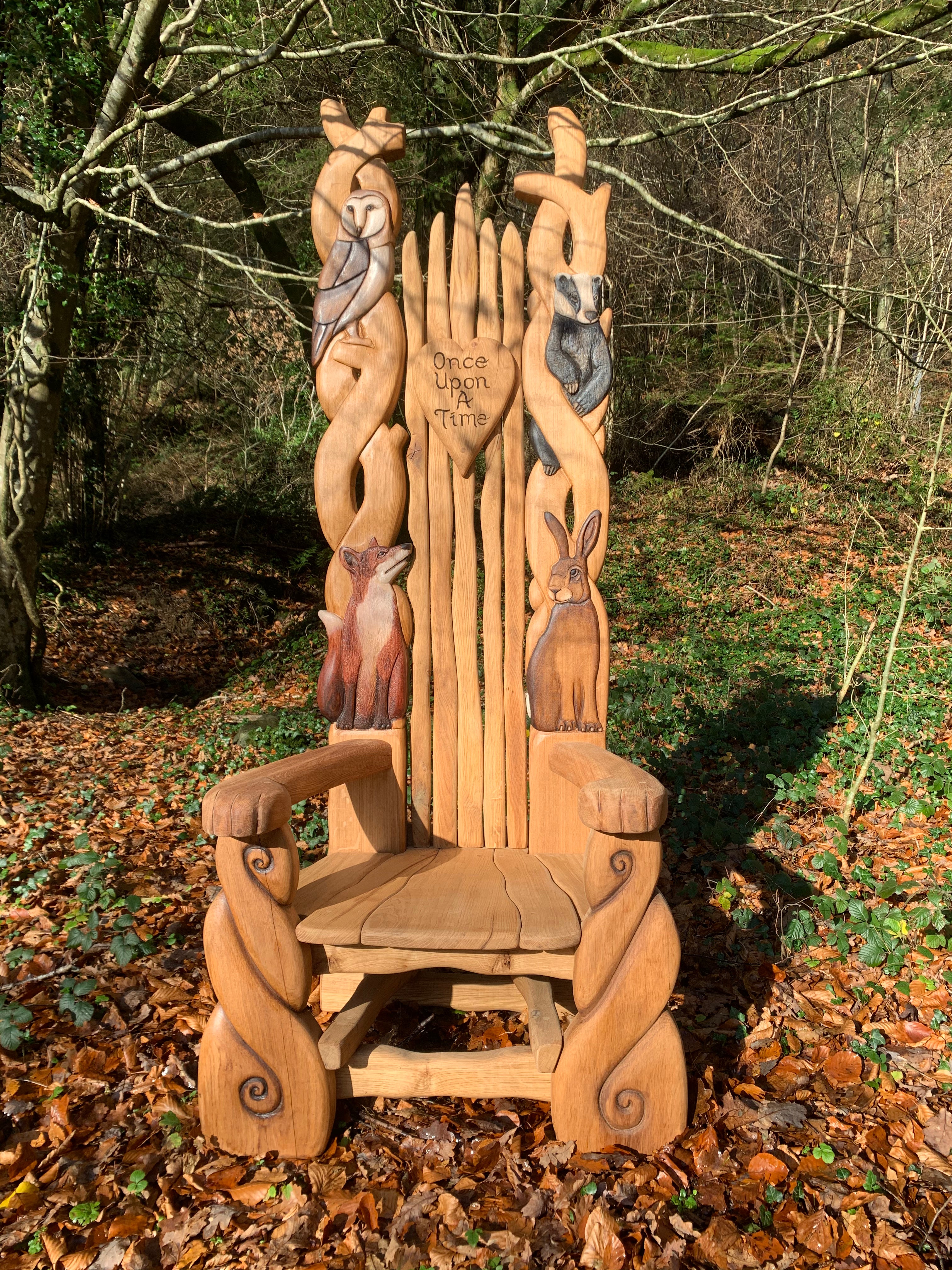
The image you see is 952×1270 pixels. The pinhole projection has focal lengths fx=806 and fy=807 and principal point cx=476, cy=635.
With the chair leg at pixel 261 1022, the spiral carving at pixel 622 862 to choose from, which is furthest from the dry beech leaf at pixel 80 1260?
the spiral carving at pixel 622 862

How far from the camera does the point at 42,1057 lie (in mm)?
2029

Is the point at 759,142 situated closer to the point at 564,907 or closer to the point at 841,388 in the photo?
the point at 841,388

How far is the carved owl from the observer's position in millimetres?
2166

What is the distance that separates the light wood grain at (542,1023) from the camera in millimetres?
1672

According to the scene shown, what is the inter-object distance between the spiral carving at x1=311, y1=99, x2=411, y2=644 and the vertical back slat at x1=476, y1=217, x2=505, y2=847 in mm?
241

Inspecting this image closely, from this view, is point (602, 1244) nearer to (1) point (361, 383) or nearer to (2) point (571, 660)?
(2) point (571, 660)

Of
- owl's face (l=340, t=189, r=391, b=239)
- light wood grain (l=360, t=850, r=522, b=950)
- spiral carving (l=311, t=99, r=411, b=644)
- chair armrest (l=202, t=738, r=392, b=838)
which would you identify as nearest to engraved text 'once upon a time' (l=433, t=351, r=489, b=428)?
spiral carving (l=311, t=99, r=411, b=644)

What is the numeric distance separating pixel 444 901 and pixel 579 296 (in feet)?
5.17

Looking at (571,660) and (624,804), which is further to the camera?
(571,660)

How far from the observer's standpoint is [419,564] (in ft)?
7.44

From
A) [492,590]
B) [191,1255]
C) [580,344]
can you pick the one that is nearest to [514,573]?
[492,590]

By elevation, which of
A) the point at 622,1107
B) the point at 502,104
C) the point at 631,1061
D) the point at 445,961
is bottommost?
the point at 622,1107

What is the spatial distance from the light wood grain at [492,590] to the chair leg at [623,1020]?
651 millimetres

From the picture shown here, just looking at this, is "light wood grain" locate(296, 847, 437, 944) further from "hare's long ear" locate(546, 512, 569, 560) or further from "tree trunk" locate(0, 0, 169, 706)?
"tree trunk" locate(0, 0, 169, 706)
